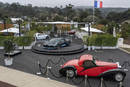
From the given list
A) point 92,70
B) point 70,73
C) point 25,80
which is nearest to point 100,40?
point 92,70

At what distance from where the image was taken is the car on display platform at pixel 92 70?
315 inches

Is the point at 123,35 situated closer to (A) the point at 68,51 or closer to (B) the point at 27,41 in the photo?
(A) the point at 68,51

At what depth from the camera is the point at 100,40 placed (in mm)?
16469

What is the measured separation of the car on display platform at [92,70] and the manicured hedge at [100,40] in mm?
7814

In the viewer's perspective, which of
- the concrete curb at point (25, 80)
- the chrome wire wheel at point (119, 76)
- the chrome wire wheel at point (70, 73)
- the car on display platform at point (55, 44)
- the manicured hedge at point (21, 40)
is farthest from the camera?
the manicured hedge at point (21, 40)

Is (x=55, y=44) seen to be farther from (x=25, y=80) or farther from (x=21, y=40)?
(x=25, y=80)

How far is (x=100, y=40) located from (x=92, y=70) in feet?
28.7

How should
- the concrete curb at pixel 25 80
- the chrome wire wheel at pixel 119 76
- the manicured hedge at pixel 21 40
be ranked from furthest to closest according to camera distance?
1. the manicured hedge at pixel 21 40
2. the chrome wire wheel at pixel 119 76
3. the concrete curb at pixel 25 80

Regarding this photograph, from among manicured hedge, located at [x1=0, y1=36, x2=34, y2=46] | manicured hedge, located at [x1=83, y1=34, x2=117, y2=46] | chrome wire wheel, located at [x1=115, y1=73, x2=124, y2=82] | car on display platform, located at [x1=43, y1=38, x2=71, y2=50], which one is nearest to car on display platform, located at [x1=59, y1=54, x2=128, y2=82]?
chrome wire wheel, located at [x1=115, y1=73, x2=124, y2=82]

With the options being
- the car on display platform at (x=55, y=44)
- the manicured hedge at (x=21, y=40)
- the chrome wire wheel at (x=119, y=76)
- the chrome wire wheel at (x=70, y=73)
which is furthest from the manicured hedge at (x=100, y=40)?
the chrome wire wheel at (x=119, y=76)

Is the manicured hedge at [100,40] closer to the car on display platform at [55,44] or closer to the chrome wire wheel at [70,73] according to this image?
the car on display platform at [55,44]

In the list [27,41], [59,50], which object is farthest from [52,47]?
[27,41]

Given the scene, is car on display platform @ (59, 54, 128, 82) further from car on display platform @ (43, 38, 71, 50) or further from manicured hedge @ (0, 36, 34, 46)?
manicured hedge @ (0, 36, 34, 46)

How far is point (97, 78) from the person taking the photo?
8.60 m
